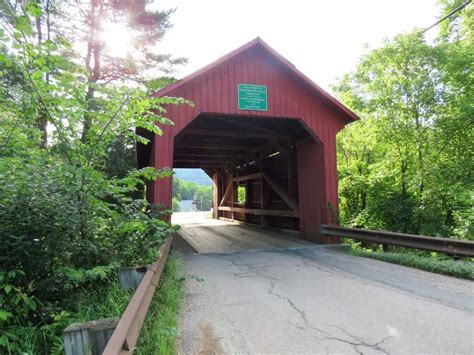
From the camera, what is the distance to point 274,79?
823 centimetres

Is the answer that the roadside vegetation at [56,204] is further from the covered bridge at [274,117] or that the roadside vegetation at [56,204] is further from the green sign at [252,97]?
the green sign at [252,97]

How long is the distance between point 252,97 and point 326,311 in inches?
230

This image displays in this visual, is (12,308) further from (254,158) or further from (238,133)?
A: (254,158)

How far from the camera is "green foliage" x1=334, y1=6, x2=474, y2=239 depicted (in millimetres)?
9438

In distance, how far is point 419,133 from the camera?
10.3 meters

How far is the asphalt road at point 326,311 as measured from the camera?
2.61 metres

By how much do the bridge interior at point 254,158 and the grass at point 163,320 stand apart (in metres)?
6.18

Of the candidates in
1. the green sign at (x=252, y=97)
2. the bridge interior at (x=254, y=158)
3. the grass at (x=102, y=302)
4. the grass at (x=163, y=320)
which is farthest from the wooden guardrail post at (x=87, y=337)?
the bridge interior at (x=254, y=158)

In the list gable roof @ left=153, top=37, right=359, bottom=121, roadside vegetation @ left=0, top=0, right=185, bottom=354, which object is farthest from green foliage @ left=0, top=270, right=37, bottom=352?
gable roof @ left=153, top=37, right=359, bottom=121

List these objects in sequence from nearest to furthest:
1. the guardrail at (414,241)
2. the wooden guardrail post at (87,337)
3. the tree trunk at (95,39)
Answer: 1. the wooden guardrail post at (87,337)
2. the guardrail at (414,241)
3. the tree trunk at (95,39)

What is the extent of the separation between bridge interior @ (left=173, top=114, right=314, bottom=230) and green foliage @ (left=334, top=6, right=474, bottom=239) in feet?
10.6

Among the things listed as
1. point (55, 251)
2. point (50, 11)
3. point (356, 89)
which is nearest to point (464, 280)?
point (55, 251)

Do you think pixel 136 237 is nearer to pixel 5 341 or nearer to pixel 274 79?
pixel 5 341

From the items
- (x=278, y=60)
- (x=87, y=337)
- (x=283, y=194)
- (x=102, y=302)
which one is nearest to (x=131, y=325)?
(x=87, y=337)
